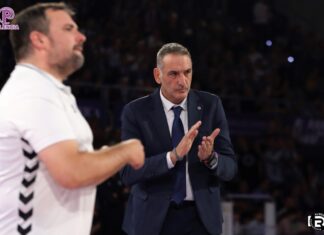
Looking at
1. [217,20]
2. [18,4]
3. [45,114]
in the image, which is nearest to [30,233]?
[45,114]

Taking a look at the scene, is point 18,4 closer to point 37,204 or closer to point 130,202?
point 130,202

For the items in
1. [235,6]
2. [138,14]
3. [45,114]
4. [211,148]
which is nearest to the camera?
[45,114]

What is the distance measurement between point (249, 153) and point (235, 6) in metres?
6.76

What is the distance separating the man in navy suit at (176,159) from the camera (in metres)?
4.26

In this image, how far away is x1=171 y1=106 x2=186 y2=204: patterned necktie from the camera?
430 cm

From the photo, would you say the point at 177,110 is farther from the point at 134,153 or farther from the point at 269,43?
the point at 269,43

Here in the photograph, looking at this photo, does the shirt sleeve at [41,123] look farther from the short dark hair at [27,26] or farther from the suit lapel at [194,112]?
the suit lapel at [194,112]

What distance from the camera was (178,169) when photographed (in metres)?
4.35

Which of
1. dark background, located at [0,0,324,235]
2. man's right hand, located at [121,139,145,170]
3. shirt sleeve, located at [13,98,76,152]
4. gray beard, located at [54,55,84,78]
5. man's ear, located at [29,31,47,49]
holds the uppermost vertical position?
man's ear, located at [29,31,47,49]

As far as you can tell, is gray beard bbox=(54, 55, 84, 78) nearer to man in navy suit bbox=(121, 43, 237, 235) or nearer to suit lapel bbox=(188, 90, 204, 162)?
man in navy suit bbox=(121, 43, 237, 235)

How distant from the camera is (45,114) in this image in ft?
8.82

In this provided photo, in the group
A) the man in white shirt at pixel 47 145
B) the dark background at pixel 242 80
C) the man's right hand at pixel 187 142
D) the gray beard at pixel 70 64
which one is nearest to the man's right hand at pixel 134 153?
the man in white shirt at pixel 47 145

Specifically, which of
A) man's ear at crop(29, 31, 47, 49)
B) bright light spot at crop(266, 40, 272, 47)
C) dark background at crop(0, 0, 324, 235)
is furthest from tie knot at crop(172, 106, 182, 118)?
bright light spot at crop(266, 40, 272, 47)

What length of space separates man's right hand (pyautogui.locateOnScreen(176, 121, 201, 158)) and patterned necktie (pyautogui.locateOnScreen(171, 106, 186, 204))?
11.3 inches
